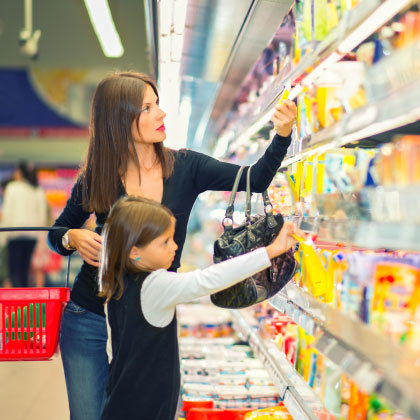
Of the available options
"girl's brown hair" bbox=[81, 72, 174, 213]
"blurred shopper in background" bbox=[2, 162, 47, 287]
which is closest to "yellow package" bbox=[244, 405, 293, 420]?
"girl's brown hair" bbox=[81, 72, 174, 213]

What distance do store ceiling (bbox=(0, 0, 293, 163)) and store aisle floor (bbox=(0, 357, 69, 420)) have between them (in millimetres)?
2416

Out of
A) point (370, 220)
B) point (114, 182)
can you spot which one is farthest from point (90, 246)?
point (370, 220)

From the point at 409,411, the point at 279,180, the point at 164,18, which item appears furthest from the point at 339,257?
the point at 164,18

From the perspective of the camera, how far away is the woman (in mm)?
1939

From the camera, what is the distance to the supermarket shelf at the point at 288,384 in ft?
5.99

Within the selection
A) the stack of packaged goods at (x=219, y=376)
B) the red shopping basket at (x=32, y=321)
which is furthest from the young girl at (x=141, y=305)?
the stack of packaged goods at (x=219, y=376)

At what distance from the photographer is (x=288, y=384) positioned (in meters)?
2.03

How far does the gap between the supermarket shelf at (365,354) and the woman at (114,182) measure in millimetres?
521

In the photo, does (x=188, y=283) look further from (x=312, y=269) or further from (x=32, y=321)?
(x=32, y=321)

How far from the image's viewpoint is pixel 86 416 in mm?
1979

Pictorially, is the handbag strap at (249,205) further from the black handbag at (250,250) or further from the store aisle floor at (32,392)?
the store aisle floor at (32,392)

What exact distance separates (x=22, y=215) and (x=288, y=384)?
6.00m

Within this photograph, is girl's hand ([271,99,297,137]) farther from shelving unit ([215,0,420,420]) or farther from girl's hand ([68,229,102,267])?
girl's hand ([68,229,102,267])

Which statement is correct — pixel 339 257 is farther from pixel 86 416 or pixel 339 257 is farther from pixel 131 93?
pixel 86 416
